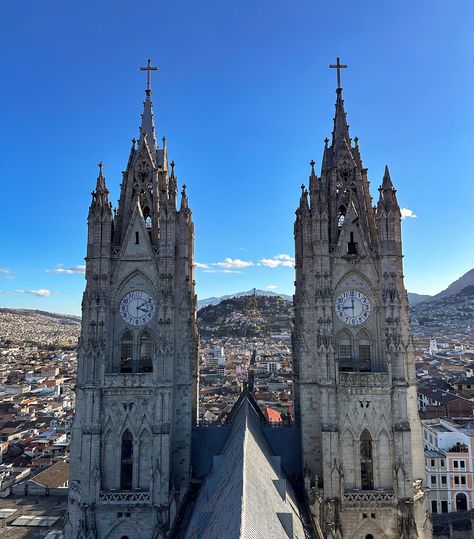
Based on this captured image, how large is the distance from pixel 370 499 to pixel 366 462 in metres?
2.08

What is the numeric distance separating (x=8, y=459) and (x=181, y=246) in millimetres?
69722

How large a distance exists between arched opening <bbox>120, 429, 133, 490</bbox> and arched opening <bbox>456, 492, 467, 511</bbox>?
166ft

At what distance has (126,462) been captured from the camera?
1230 inches

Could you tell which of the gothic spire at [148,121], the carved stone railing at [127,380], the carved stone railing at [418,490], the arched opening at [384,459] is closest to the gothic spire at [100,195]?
the gothic spire at [148,121]

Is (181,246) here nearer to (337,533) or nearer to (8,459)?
(337,533)

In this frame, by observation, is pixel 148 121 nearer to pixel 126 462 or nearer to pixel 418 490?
pixel 126 462

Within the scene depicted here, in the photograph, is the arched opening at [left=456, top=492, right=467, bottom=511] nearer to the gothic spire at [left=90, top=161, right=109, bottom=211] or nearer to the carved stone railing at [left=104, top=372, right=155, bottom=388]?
the carved stone railing at [left=104, top=372, right=155, bottom=388]

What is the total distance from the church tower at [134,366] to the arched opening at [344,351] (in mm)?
10041

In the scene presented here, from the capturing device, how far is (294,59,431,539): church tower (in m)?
29.9

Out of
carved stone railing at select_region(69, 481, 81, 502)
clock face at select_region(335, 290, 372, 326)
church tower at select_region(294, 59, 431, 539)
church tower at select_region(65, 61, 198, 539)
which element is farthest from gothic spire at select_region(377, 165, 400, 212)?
carved stone railing at select_region(69, 481, 81, 502)

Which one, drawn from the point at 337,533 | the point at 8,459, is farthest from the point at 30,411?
the point at 337,533

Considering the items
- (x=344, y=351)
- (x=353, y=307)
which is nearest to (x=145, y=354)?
(x=344, y=351)

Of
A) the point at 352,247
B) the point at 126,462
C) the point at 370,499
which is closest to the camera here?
the point at 370,499

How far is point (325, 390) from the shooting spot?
101ft
